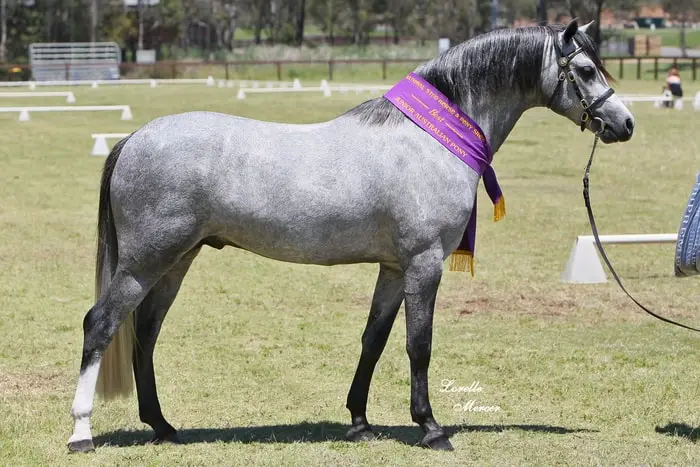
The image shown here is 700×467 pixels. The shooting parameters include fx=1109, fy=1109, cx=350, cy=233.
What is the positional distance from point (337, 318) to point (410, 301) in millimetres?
4139

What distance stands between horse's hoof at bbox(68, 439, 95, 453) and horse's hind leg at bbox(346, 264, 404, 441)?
148 centimetres

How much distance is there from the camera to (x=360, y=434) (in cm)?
650

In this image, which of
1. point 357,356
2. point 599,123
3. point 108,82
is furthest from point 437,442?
point 108,82

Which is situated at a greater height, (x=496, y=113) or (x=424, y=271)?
(x=496, y=113)

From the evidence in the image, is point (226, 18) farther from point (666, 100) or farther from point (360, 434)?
point (360, 434)

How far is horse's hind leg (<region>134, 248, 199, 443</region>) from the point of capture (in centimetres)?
639

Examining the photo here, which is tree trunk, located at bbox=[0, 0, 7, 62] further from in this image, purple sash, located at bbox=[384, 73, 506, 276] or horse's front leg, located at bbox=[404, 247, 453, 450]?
horse's front leg, located at bbox=[404, 247, 453, 450]

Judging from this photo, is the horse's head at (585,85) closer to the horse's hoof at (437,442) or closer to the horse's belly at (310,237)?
the horse's belly at (310,237)

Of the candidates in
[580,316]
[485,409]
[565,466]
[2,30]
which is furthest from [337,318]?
[2,30]

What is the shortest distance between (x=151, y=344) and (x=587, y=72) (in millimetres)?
2929

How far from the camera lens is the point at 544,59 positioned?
20.5 ft

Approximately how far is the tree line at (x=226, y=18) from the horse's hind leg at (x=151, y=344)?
67813 mm

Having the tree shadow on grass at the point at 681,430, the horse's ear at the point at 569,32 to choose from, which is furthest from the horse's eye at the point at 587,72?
the tree shadow on grass at the point at 681,430

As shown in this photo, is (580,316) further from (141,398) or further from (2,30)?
(2,30)
